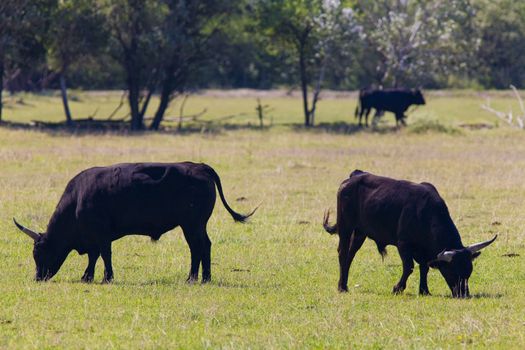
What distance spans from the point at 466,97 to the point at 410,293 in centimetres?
5575

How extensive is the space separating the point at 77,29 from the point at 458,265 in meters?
34.4

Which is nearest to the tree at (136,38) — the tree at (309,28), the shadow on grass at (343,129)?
the shadow on grass at (343,129)

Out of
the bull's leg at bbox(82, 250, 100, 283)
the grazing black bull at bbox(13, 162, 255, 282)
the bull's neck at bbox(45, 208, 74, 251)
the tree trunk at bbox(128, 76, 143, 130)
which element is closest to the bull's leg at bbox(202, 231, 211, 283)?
the grazing black bull at bbox(13, 162, 255, 282)

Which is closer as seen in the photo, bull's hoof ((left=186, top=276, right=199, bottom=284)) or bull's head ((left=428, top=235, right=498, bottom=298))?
bull's head ((left=428, top=235, right=498, bottom=298))

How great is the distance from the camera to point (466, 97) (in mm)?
66062

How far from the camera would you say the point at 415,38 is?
53.9m

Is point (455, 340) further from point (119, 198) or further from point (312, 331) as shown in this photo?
point (119, 198)

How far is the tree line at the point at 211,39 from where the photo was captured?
4238 cm

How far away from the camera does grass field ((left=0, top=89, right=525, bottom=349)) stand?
960cm

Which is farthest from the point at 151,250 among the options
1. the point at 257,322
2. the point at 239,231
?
the point at 257,322

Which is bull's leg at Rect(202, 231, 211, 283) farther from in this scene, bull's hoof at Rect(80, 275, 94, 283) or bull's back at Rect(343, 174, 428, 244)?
bull's back at Rect(343, 174, 428, 244)

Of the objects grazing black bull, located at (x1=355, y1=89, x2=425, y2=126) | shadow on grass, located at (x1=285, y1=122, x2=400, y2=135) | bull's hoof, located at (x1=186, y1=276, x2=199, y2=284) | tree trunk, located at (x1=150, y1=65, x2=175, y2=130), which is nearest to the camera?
bull's hoof, located at (x1=186, y1=276, x2=199, y2=284)

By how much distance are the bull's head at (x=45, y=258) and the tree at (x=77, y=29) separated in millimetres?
31331

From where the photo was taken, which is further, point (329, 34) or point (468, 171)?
point (329, 34)
